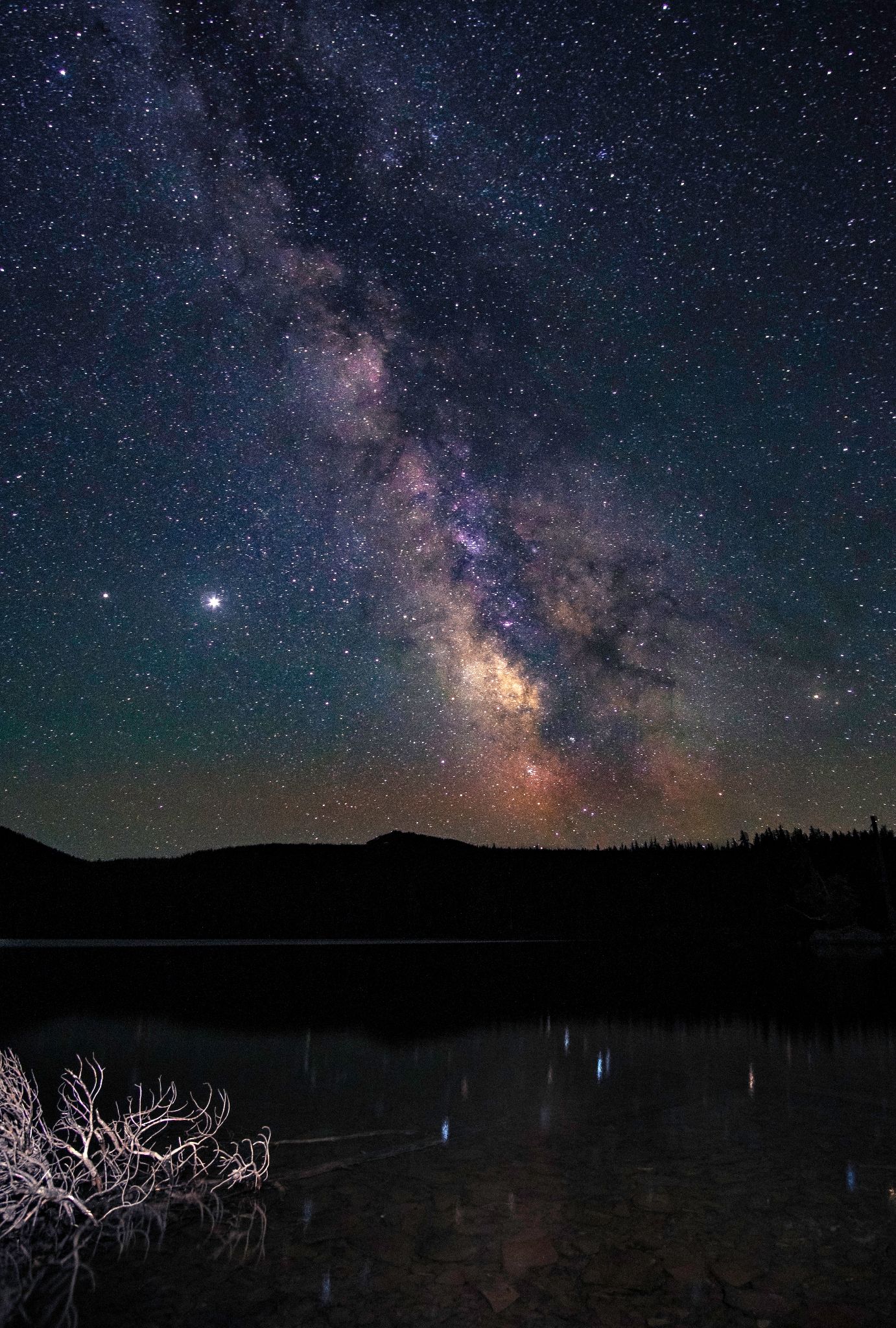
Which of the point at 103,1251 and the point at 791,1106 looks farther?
the point at 791,1106

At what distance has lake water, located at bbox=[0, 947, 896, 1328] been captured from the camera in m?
5.86

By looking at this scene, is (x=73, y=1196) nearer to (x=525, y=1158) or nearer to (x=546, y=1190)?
(x=546, y=1190)

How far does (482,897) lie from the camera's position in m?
75.6

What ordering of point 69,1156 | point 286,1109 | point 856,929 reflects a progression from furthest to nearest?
point 856,929 → point 286,1109 → point 69,1156

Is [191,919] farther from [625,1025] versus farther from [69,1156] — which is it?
[69,1156]

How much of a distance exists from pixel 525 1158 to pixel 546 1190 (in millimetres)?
1177

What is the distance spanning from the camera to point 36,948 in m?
48.7

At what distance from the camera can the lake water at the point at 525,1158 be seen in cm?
586

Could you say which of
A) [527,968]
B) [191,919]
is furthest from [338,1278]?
[191,919]

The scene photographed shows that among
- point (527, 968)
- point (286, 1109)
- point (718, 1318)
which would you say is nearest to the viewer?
point (718, 1318)

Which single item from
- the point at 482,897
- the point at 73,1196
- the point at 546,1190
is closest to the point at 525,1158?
the point at 546,1190

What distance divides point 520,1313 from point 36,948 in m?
51.1

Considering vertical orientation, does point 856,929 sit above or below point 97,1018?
above

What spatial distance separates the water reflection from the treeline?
1645 inches
